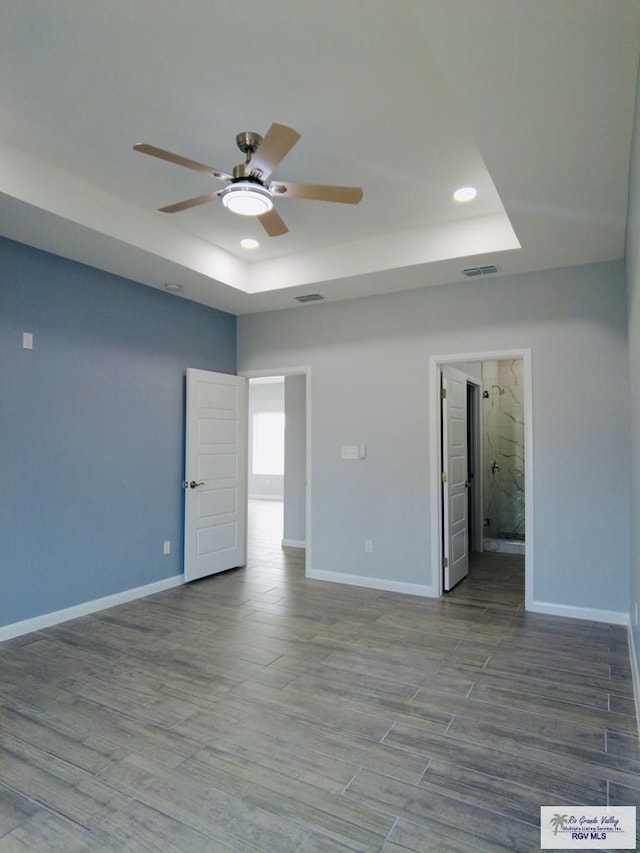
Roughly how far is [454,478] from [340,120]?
3464 mm

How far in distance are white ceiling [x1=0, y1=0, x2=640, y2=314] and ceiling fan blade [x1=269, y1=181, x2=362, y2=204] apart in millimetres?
386

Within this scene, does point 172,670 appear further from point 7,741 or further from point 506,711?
point 506,711

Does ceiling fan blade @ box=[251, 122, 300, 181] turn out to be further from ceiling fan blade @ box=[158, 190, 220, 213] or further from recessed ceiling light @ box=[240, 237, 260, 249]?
recessed ceiling light @ box=[240, 237, 260, 249]

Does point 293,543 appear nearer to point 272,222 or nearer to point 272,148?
point 272,222

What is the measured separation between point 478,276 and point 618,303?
1.13m

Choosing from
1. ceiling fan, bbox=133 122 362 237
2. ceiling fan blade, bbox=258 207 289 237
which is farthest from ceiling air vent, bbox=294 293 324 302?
ceiling fan, bbox=133 122 362 237

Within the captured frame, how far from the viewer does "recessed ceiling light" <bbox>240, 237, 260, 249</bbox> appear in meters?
4.56

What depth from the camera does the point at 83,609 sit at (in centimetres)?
423

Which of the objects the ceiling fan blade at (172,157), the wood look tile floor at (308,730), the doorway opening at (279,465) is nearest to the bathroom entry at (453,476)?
the wood look tile floor at (308,730)

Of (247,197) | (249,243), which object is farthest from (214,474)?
(247,197)

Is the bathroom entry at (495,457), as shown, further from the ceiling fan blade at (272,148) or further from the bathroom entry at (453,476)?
the ceiling fan blade at (272,148)

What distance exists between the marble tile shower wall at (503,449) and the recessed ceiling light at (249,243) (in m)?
3.62

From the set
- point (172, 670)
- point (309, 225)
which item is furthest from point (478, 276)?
point (172, 670)
